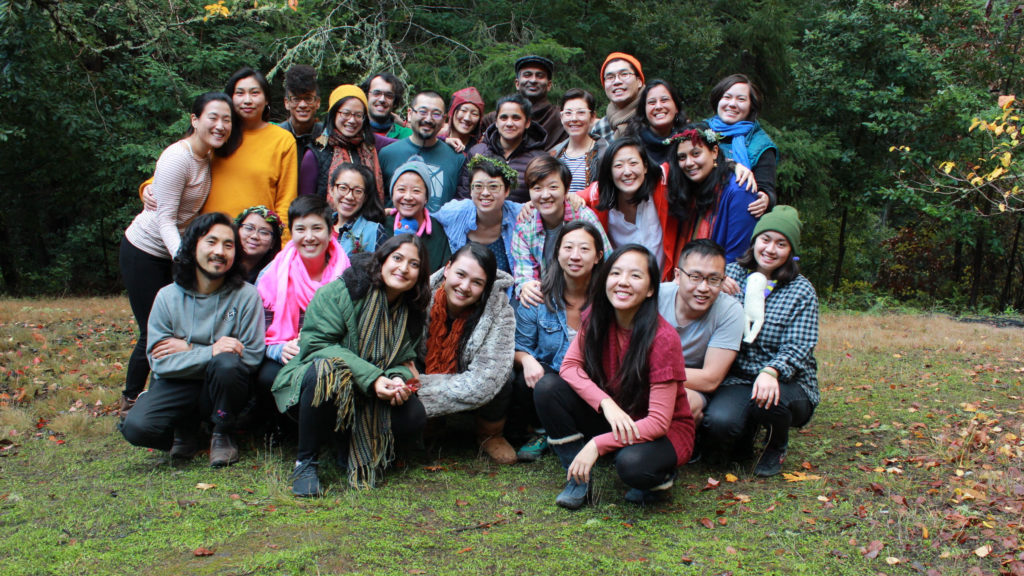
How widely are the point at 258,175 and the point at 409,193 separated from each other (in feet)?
3.50

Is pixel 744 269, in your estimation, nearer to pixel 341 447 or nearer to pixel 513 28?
pixel 341 447

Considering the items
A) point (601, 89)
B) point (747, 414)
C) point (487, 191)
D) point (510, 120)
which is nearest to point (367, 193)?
point (487, 191)

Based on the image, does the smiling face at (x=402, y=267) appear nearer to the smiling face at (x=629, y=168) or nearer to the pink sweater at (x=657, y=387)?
the pink sweater at (x=657, y=387)

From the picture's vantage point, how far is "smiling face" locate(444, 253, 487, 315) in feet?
13.2

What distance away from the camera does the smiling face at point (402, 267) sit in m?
3.86

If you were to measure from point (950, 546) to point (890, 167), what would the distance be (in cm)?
1532

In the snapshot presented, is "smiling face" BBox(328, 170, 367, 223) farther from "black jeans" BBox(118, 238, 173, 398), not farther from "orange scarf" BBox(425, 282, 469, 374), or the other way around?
"black jeans" BBox(118, 238, 173, 398)

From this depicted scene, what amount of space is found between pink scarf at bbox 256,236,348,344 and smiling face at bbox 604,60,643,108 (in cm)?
250

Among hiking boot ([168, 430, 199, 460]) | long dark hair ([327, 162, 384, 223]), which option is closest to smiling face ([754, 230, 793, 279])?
long dark hair ([327, 162, 384, 223])

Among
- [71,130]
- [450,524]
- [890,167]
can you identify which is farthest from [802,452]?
[890,167]

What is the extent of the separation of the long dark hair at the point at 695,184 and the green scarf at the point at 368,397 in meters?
1.96

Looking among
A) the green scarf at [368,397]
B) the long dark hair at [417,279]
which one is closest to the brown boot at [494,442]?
the green scarf at [368,397]

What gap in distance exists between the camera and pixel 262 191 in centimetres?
477

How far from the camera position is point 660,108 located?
4812 millimetres
